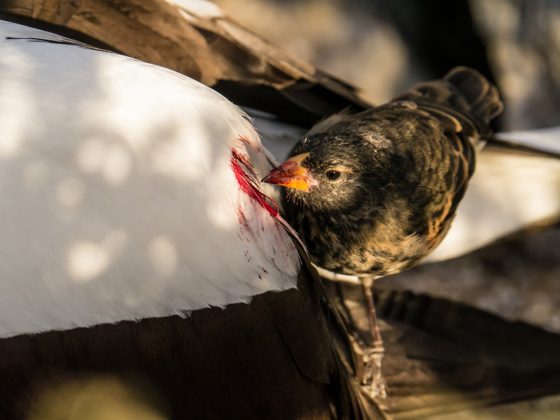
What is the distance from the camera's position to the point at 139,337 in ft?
5.12

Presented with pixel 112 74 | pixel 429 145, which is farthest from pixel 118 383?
pixel 429 145

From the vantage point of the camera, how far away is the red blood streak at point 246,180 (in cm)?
177

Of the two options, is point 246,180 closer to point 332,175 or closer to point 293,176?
point 293,176

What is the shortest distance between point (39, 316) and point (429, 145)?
115cm

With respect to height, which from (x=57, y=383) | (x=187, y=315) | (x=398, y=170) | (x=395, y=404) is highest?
(x=398, y=170)

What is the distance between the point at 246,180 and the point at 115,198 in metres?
0.32

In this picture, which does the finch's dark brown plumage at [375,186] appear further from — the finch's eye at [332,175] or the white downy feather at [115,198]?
the white downy feather at [115,198]

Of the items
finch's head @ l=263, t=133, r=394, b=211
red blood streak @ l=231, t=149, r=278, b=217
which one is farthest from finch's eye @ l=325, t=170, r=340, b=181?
red blood streak @ l=231, t=149, r=278, b=217

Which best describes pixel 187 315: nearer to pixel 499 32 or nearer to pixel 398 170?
pixel 398 170

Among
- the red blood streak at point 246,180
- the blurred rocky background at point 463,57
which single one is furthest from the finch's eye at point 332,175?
the blurred rocky background at point 463,57

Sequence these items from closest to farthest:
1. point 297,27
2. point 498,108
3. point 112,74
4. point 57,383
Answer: point 57,383 → point 112,74 → point 498,108 → point 297,27

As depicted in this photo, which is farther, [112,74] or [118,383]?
[112,74]

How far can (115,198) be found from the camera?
1591 mm

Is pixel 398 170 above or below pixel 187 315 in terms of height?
above
